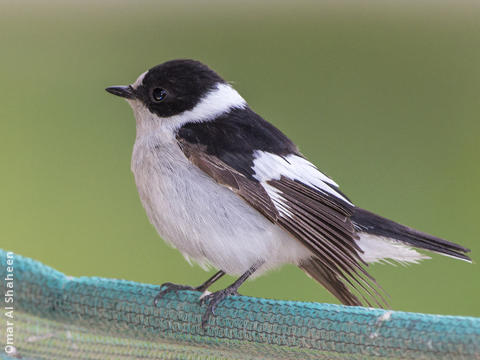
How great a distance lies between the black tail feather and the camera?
1217mm

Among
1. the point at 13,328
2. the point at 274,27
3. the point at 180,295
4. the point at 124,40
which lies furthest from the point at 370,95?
the point at 13,328

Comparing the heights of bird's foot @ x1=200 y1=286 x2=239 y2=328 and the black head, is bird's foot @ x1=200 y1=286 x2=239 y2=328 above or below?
below

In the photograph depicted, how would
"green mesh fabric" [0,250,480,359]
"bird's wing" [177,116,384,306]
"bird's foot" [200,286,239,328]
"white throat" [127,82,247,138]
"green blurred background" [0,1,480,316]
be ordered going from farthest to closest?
"green blurred background" [0,1,480,316] → "white throat" [127,82,247,138] → "bird's wing" [177,116,384,306] → "bird's foot" [200,286,239,328] → "green mesh fabric" [0,250,480,359]

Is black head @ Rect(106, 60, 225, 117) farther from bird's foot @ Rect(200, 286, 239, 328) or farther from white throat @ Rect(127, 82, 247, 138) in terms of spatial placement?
bird's foot @ Rect(200, 286, 239, 328)

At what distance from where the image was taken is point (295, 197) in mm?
1180

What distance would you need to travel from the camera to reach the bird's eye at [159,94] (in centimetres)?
128

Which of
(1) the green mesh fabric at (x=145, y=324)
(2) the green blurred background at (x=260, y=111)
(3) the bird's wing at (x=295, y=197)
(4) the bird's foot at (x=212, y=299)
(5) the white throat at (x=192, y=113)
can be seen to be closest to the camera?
(1) the green mesh fabric at (x=145, y=324)

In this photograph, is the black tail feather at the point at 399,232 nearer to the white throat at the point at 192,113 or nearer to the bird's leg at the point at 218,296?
the bird's leg at the point at 218,296

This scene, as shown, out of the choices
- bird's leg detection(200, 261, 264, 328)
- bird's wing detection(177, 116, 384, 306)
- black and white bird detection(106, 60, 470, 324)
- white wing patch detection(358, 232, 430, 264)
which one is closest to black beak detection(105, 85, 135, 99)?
black and white bird detection(106, 60, 470, 324)

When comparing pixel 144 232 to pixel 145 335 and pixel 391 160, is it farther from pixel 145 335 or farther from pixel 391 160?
pixel 145 335

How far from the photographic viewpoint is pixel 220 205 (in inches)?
45.5

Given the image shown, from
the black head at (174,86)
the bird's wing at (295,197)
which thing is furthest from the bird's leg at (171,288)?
the black head at (174,86)

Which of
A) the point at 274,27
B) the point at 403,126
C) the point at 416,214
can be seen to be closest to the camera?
the point at 416,214

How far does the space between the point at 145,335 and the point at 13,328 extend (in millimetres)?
182
